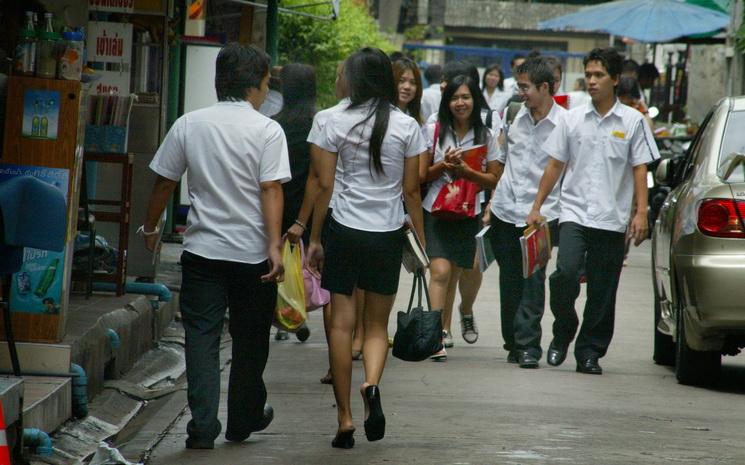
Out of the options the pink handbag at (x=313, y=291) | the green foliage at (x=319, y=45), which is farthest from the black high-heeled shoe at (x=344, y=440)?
the green foliage at (x=319, y=45)

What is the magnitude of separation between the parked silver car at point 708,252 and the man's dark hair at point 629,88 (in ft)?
25.3

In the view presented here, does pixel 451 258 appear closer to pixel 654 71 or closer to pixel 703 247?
pixel 703 247

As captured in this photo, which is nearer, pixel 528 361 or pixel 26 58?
pixel 26 58

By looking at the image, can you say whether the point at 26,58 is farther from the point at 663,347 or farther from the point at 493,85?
the point at 493,85

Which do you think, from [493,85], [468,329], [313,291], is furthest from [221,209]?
[493,85]

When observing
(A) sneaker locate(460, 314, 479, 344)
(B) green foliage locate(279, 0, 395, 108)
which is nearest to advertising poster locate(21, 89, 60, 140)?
(A) sneaker locate(460, 314, 479, 344)

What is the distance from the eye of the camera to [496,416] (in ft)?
25.2

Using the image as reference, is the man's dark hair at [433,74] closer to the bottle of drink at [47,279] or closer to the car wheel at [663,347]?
the car wheel at [663,347]

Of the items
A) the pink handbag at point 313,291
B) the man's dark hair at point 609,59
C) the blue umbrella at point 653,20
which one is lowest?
the pink handbag at point 313,291

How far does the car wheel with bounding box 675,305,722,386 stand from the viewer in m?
9.10

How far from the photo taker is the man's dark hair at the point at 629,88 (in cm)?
1728

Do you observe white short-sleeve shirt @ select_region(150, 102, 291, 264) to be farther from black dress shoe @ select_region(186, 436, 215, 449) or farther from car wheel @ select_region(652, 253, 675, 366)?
car wheel @ select_region(652, 253, 675, 366)

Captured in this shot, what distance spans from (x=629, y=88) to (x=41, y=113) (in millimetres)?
11184

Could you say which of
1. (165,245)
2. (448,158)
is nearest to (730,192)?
(448,158)
